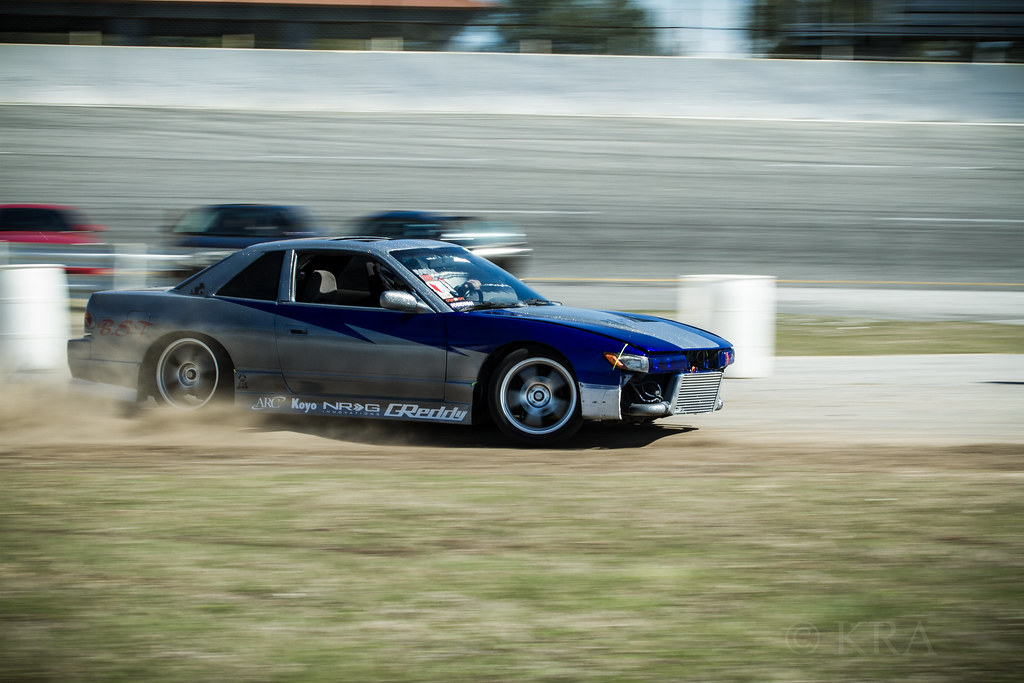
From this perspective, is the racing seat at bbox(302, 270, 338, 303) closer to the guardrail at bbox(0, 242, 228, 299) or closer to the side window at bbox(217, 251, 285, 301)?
the side window at bbox(217, 251, 285, 301)

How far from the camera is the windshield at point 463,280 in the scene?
283 inches

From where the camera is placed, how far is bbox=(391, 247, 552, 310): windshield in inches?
283

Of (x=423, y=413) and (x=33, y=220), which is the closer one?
(x=423, y=413)

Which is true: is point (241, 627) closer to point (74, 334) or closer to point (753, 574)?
point (753, 574)

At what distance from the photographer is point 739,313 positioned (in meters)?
10.2

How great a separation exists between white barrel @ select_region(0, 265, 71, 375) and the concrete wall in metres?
24.1

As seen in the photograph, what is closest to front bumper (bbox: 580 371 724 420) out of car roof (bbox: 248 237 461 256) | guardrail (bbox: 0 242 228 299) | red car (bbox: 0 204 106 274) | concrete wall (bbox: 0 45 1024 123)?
car roof (bbox: 248 237 461 256)

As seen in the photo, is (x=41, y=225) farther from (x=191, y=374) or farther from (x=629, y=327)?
(x=629, y=327)

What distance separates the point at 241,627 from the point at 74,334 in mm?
9809

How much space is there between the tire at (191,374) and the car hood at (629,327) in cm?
192

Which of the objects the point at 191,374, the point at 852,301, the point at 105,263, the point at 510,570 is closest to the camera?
the point at 510,570

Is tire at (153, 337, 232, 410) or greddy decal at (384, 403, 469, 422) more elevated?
tire at (153, 337, 232, 410)

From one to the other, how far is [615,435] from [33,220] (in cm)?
1712

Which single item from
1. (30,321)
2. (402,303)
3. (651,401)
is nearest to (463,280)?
(402,303)
